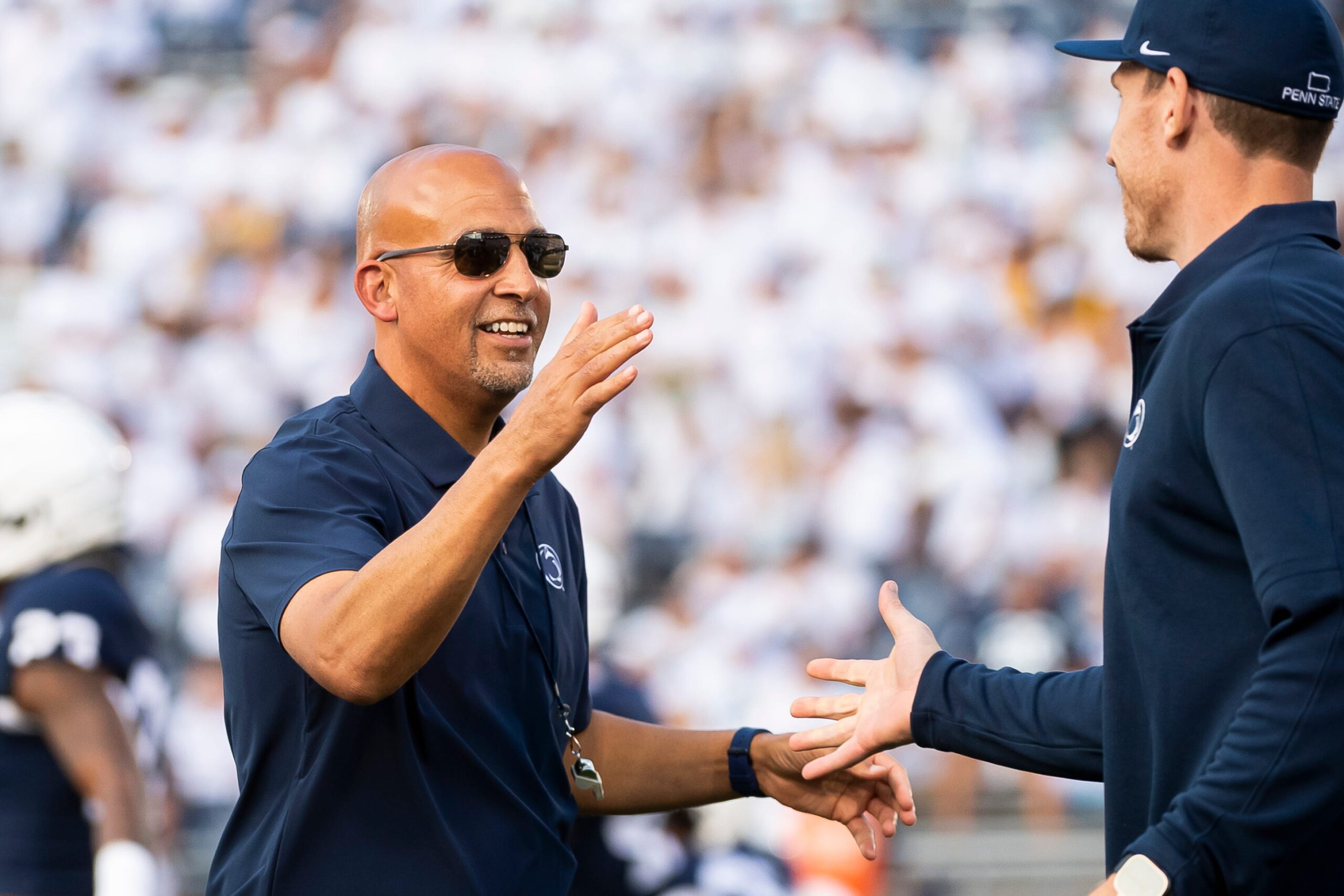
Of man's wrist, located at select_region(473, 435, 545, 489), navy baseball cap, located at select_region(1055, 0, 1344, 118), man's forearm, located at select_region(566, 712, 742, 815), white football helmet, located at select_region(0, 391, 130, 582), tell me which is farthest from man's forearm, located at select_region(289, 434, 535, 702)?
white football helmet, located at select_region(0, 391, 130, 582)

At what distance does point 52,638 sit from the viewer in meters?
3.88

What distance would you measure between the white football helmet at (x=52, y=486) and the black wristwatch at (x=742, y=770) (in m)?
1.90

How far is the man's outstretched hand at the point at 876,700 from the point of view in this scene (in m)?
3.12

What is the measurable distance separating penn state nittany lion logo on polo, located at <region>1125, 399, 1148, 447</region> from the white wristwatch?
673mm

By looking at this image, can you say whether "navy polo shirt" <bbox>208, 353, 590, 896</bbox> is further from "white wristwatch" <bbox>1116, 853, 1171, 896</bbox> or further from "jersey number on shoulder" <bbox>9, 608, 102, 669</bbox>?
"white wristwatch" <bbox>1116, 853, 1171, 896</bbox>

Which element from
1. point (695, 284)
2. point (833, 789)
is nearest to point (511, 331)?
point (833, 789)

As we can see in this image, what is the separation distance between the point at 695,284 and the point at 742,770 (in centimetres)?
731

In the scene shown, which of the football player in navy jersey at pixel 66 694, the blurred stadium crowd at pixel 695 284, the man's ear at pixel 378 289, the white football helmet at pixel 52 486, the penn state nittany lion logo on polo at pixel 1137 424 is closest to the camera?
the penn state nittany lion logo on polo at pixel 1137 424

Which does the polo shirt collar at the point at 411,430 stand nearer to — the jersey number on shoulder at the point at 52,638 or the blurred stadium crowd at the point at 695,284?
the jersey number on shoulder at the point at 52,638

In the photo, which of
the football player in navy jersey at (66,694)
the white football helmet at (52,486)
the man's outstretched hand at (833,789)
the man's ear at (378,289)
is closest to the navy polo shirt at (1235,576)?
the man's outstretched hand at (833,789)

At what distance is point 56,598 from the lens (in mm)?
3967

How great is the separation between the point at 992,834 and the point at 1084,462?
235cm

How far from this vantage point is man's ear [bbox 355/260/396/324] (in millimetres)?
3230

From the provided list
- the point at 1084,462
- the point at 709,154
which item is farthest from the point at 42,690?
the point at 709,154
